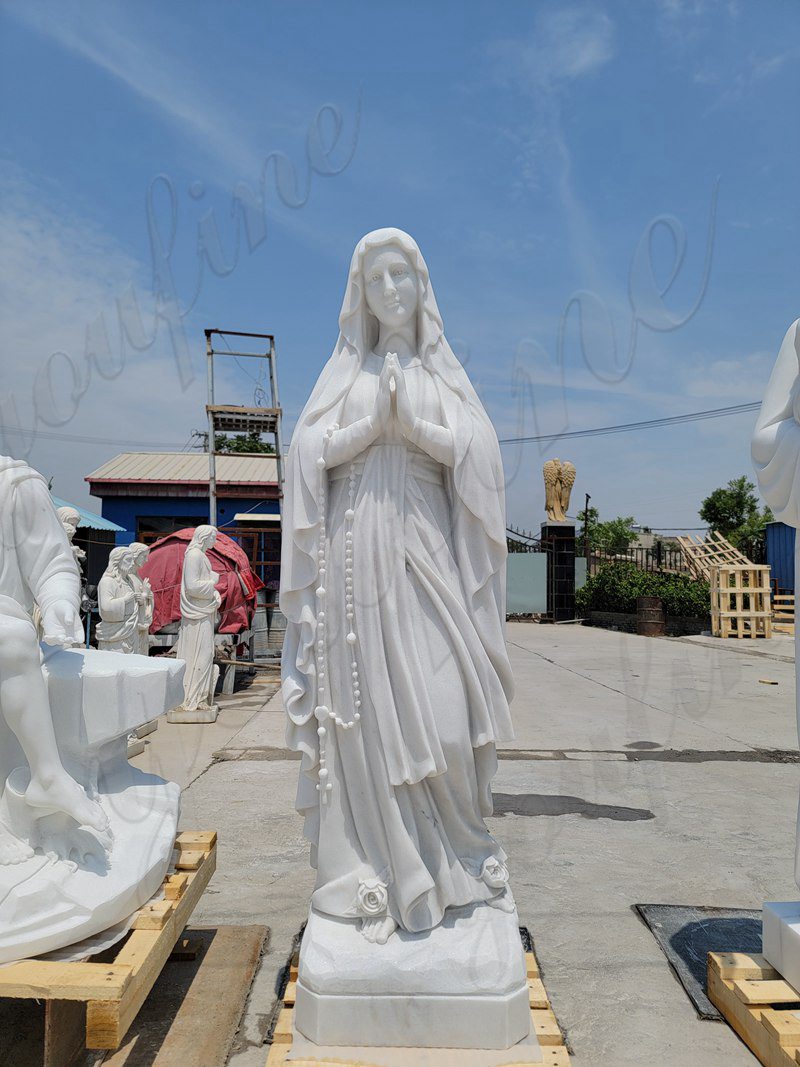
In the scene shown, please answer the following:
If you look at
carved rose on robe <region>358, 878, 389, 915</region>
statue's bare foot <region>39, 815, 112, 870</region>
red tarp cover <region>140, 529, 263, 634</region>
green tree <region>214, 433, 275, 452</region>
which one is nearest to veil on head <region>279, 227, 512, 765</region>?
carved rose on robe <region>358, 878, 389, 915</region>

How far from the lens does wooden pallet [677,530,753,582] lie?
17.7 meters

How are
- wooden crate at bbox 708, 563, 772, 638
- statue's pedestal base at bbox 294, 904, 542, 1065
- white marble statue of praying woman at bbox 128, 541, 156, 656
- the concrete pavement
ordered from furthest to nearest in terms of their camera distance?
wooden crate at bbox 708, 563, 772, 638 → white marble statue of praying woman at bbox 128, 541, 156, 656 → the concrete pavement → statue's pedestal base at bbox 294, 904, 542, 1065

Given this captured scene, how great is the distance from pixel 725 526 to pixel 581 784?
26413mm

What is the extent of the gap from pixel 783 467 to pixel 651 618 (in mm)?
15720

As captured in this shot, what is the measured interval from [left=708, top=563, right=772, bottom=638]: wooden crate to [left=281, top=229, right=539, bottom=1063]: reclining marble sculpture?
1491cm

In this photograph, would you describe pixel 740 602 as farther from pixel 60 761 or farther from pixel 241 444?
pixel 241 444

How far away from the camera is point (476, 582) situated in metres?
2.60

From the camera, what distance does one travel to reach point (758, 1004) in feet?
8.43

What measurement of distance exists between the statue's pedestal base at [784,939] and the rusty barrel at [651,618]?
15313 mm

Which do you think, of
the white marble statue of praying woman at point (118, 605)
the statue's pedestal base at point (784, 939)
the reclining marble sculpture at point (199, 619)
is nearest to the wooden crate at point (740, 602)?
the reclining marble sculpture at point (199, 619)

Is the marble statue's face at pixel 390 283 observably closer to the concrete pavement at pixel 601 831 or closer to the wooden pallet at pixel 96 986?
the wooden pallet at pixel 96 986

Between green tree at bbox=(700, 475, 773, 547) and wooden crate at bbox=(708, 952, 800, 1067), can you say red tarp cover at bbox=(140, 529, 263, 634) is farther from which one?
green tree at bbox=(700, 475, 773, 547)

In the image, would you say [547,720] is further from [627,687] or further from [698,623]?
[698,623]

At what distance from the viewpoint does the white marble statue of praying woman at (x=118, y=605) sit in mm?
7707
